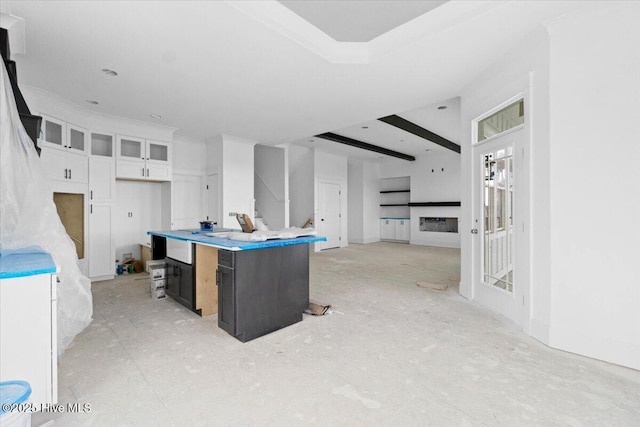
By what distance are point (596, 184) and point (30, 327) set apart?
3.70m

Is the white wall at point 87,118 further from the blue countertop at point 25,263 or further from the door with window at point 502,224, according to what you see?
the door with window at point 502,224

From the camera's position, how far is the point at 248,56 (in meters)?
2.83

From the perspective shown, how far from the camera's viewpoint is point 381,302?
11.5 ft

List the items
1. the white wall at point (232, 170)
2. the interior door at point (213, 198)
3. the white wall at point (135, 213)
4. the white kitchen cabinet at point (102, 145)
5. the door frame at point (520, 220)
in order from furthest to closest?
the interior door at point (213, 198) → the white wall at point (232, 170) → the white wall at point (135, 213) → the white kitchen cabinet at point (102, 145) → the door frame at point (520, 220)

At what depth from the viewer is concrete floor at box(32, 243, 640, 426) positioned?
1.57 metres

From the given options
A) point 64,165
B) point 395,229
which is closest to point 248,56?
point 64,165

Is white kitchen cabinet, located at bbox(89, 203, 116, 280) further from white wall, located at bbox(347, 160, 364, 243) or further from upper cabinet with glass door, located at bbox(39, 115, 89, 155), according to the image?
white wall, located at bbox(347, 160, 364, 243)

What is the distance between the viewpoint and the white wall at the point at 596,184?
6.83 ft

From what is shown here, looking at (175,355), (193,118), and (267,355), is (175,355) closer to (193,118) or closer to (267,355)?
(267,355)

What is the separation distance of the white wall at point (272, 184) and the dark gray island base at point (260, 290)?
4364mm

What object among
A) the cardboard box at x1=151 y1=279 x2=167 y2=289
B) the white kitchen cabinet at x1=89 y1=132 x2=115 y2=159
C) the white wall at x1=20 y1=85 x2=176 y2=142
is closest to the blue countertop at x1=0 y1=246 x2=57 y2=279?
the cardboard box at x1=151 y1=279 x2=167 y2=289

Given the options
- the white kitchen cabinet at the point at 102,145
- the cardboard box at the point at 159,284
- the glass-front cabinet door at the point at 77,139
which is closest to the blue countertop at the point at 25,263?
the cardboard box at the point at 159,284

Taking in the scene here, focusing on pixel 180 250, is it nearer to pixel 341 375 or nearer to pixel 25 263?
pixel 25 263

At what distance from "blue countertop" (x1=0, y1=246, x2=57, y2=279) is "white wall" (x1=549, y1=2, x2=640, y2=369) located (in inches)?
135
